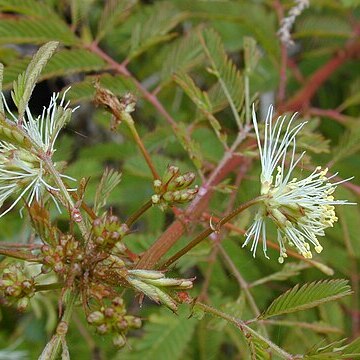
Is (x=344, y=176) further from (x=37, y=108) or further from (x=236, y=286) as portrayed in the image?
(x=37, y=108)

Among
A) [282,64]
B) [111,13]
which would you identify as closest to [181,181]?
[111,13]

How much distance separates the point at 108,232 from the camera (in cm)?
73

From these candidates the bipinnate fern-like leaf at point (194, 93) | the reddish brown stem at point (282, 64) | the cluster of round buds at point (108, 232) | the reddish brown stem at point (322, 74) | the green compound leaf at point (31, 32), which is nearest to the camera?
the cluster of round buds at point (108, 232)

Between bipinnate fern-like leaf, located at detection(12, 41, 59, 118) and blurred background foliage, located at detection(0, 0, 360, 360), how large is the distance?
0.56 feet

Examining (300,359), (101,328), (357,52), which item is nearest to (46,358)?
(101,328)

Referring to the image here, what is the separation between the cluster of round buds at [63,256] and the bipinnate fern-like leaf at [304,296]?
27cm

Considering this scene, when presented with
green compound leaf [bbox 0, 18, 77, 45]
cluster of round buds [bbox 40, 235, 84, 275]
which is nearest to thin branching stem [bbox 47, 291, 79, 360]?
cluster of round buds [bbox 40, 235, 84, 275]

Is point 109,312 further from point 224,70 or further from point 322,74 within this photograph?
point 322,74

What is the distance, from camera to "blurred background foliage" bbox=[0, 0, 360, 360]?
1.23 metres

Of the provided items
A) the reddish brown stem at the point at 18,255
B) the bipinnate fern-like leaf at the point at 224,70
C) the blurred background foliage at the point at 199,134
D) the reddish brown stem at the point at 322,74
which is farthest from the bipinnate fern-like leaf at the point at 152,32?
the reddish brown stem at the point at 18,255

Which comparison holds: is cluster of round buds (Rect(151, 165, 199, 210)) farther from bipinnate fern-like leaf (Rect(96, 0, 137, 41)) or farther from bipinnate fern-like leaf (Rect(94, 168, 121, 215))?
bipinnate fern-like leaf (Rect(96, 0, 137, 41))

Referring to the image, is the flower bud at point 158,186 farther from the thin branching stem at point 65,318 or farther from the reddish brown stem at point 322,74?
the reddish brown stem at point 322,74

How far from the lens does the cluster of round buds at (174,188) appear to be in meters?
0.81

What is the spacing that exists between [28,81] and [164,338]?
2.17 feet
